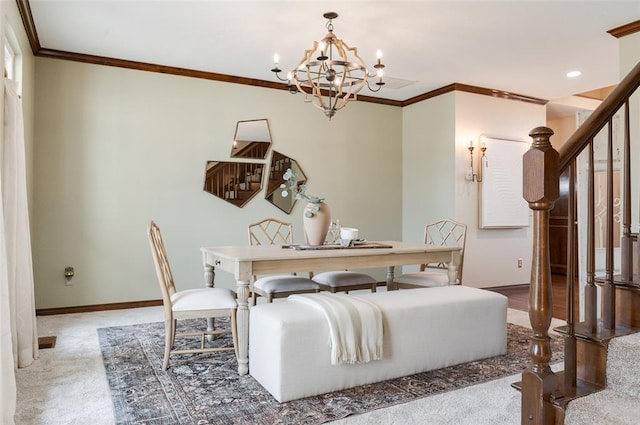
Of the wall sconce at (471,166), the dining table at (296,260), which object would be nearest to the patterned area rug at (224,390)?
the dining table at (296,260)

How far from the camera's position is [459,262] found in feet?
12.3

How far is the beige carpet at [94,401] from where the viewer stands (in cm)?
216

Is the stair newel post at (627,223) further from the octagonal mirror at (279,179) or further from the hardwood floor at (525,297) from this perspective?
the octagonal mirror at (279,179)

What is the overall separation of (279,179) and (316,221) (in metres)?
2.20

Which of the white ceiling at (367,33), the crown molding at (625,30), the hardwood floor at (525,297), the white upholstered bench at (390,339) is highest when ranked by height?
the white ceiling at (367,33)

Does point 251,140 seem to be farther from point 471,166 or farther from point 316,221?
point 471,166

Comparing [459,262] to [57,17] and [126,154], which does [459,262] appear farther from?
[57,17]

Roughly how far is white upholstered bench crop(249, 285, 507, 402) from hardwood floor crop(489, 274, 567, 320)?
1.70 meters

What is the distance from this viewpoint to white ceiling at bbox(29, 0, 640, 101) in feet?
11.6

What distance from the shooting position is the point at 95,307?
183 inches

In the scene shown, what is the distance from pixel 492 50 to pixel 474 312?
2738mm

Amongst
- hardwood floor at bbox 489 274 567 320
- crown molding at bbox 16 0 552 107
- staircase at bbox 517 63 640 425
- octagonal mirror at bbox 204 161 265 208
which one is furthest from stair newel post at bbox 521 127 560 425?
octagonal mirror at bbox 204 161 265 208

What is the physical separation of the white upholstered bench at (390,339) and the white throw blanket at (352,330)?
0.05m

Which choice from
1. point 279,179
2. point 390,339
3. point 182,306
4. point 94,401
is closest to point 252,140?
point 279,179
